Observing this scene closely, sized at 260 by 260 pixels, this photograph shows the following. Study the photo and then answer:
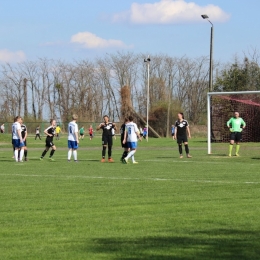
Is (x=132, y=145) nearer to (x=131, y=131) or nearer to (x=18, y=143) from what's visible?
(x=131, y=131)

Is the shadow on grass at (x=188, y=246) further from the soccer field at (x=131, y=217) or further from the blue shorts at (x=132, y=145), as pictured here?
the blue shorts at (x=132, y=145)

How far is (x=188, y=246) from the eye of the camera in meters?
7.50

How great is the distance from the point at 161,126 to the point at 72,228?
235 ft

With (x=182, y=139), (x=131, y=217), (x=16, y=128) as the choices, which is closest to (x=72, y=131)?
(x=16, y=128)

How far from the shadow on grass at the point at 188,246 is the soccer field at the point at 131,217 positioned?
0.03 feet

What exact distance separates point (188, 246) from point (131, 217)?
2.23 meters

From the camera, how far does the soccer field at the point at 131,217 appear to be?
736 centimetres

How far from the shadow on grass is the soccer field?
1 centimetres

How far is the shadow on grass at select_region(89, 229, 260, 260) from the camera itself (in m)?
6.98

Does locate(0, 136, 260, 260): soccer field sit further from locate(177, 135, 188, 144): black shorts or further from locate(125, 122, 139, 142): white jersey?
locate(177, 135, 188, 144): black shorts

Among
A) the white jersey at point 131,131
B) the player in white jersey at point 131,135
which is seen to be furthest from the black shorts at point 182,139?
the white jersey at point 131,131

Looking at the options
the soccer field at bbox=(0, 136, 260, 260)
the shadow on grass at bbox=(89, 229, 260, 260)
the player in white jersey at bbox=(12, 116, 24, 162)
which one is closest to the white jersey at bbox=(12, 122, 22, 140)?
the player in white jersey at bbox=(12, 116, 24, 162)

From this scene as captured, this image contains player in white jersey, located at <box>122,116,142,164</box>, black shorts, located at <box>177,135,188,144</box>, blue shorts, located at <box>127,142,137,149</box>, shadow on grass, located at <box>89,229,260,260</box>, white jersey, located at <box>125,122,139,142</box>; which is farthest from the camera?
black shorts, located at <box>177,135,188,144</box>

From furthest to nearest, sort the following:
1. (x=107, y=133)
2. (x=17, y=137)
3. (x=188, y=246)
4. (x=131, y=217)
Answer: (x=17, y=137) → (x=107, y=133) → (x=131, y=217) → (x=188, y=246)
